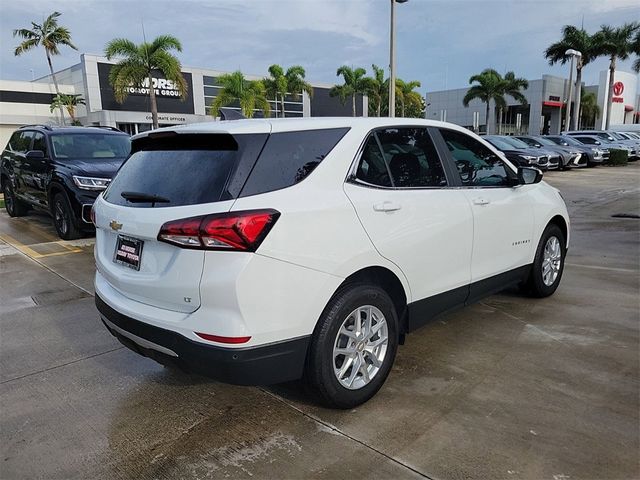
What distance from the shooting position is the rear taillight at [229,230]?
8.04 ft

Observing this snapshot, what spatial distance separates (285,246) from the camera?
255 cm

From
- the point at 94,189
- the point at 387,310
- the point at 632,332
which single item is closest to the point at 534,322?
the point at 632,332

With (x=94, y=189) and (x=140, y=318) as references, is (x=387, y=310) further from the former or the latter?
(x=94, y=189)

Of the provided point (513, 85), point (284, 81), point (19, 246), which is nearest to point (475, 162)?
point (19, 246)

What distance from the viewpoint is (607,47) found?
136ft

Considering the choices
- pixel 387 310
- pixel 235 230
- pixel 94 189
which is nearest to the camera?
pixel 235 230

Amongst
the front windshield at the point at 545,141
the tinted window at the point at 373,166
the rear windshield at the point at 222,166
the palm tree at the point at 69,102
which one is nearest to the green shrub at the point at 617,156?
the front windshield at the point at 545,141

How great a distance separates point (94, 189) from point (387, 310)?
20.1 feet

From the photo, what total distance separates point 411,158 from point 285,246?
135 centimetres

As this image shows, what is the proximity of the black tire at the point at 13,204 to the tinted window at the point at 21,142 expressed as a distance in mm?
828

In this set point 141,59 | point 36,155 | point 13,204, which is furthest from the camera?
point 141,59

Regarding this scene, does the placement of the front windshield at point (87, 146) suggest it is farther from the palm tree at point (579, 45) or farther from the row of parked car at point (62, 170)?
the palm tree at point (579, 45)

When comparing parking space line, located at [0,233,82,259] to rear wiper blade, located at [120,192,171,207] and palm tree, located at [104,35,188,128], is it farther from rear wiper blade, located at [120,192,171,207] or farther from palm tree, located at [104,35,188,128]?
palm tree, located at [104,35,188,128]

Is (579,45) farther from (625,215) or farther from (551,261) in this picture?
(551,261)
